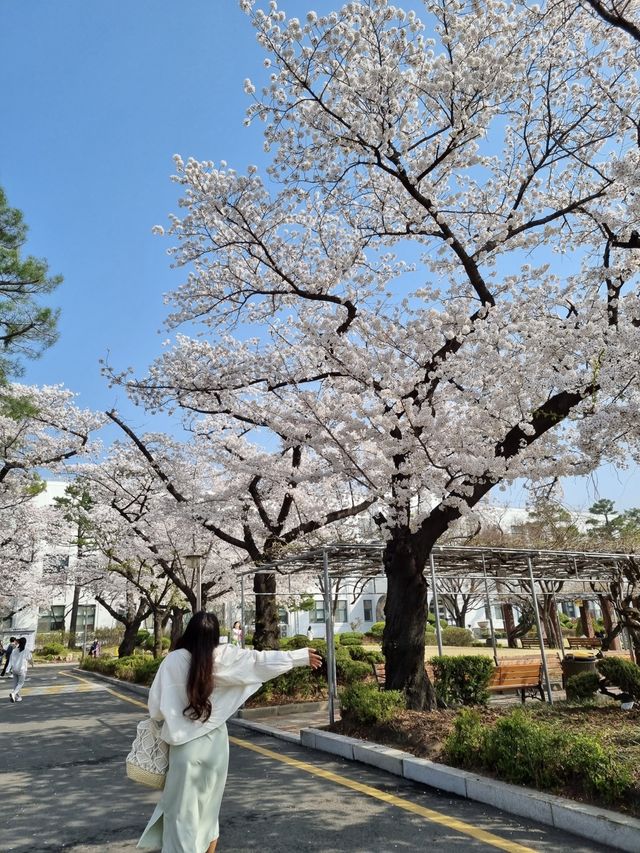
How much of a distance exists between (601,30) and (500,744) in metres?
8.80

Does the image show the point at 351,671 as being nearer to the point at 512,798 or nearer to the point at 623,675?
the point at 623,675

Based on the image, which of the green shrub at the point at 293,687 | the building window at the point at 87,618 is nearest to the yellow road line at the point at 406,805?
the green shrub at the point at 293,687

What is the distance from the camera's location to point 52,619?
53.0 m

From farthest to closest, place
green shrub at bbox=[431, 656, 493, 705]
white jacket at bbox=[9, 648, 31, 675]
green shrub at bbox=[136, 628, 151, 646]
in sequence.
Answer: green shrub at bbox=[136, 628, 151, 646], white jacket at bbox=[9, 648, 31, 675], green shrub at bbox=[431, 656, 493, 705]

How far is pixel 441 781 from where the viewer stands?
548cm

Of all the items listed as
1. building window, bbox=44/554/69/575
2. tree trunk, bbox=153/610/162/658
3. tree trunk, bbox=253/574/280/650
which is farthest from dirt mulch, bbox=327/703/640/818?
building window, bbox=44/554/69/575

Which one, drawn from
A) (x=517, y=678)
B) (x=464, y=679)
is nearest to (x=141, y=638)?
(x=517, y=678)

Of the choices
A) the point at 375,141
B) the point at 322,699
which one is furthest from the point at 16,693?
the point at 375,141

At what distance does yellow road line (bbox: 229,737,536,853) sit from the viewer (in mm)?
4051

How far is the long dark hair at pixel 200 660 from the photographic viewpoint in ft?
11.2

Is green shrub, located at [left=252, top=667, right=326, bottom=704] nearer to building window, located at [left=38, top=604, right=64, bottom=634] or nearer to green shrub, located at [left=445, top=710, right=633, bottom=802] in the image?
green shrub, located at [left=445, top=710, right=633, bottom=802]

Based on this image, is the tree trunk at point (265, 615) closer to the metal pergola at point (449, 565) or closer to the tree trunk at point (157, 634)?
the metal pergola at point (449, 565)

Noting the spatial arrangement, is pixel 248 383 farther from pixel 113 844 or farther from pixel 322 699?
pixel 113 844

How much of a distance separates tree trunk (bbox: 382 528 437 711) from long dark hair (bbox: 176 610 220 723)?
5328 millimetres
